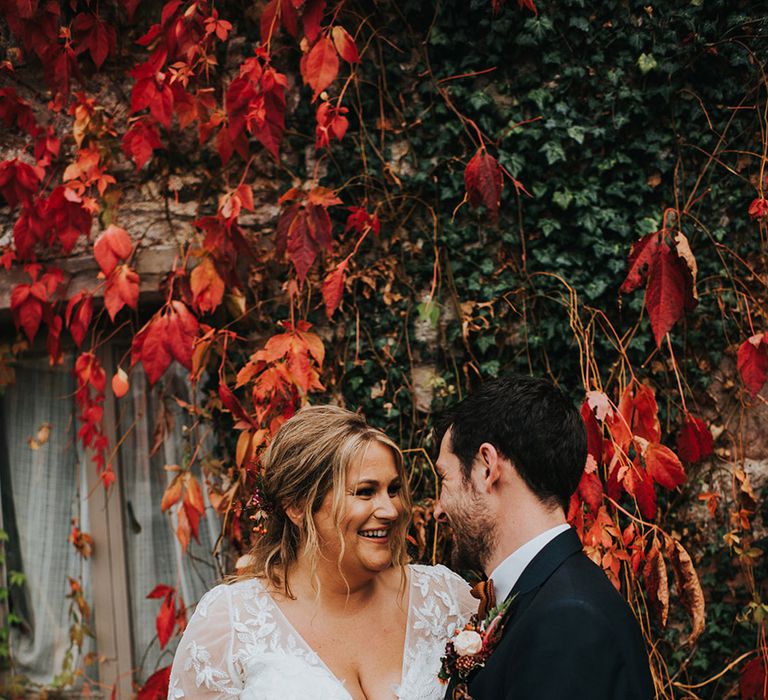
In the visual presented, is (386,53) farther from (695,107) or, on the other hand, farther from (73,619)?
(73,619)

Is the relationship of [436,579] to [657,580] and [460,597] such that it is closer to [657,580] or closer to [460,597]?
[460,597]

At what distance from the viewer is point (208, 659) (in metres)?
2.66

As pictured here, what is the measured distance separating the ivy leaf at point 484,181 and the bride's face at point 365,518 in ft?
3.82

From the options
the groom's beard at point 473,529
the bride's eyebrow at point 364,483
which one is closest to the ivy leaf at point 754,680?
the groom's beard at point 473,529

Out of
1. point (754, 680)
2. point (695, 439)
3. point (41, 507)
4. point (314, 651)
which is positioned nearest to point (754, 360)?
point (695, 439)

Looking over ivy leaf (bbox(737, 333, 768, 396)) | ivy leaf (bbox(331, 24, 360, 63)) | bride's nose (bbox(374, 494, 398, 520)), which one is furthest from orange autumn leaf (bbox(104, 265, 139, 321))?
ivy leaf (bbox(737, 333, 768, 396))

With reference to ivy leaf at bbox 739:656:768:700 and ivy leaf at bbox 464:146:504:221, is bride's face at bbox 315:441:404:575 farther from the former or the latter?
ivy leaf at bbox 739:656:768:700

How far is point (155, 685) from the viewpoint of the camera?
3.58m

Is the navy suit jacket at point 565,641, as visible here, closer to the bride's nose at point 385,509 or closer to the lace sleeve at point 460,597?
the bride's nose at point 385,509

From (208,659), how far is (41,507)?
190 cm

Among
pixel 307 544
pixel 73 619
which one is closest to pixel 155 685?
pixel 73 619

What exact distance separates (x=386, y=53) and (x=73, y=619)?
2966mm

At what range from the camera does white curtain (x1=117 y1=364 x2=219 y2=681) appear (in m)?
4.05

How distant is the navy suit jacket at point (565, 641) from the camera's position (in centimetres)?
188
